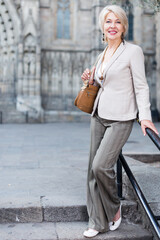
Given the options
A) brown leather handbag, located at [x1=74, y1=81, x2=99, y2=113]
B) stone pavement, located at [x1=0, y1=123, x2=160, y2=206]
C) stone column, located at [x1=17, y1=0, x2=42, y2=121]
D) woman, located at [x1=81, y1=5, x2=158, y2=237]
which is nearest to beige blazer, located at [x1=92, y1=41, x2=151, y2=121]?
woman, located at [x1=81, y1=5, x2=158, y2=237]

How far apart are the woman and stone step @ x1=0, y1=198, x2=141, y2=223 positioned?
0.41 metres

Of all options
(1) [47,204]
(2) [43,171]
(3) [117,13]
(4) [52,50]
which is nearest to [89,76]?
(3) [117,13]

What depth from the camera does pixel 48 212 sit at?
3037 mm

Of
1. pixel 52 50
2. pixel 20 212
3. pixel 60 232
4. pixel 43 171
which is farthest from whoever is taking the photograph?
pixel 52 50

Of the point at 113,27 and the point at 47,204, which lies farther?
the point at 47,204

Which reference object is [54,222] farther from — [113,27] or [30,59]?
[30,59]

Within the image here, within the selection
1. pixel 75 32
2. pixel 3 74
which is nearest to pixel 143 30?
pixel 75 32

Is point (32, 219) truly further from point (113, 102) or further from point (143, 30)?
point (143, 30)

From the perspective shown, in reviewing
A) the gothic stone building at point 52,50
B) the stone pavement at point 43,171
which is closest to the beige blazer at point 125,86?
the stone pavement at point 43,171

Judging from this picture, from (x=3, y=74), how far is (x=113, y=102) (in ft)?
52.6

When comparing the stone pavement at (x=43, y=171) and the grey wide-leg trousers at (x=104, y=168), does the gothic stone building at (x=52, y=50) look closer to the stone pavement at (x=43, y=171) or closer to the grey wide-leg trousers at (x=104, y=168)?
the stone pavement at (x=43, y=171)

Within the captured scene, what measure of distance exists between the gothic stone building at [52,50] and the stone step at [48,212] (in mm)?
13149

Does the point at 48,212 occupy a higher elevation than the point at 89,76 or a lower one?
lower

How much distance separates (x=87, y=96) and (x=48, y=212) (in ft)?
3.97
